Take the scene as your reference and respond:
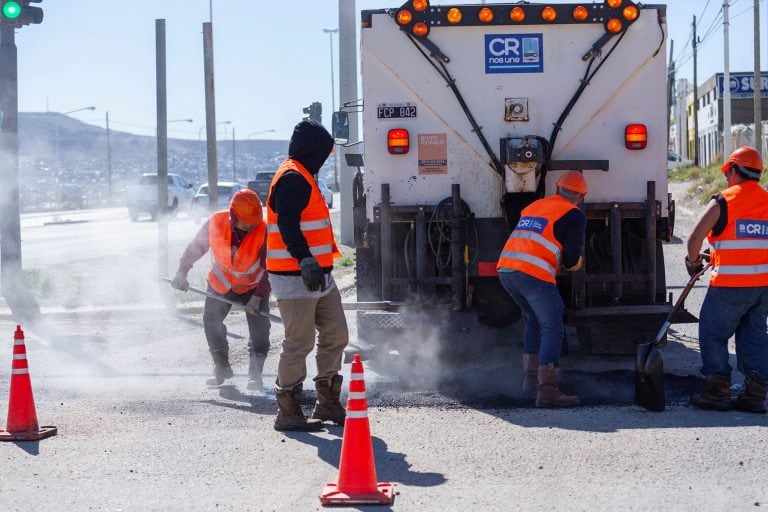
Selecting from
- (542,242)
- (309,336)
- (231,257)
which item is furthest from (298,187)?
(231,257)

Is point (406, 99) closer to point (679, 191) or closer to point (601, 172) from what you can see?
point (601, 172)

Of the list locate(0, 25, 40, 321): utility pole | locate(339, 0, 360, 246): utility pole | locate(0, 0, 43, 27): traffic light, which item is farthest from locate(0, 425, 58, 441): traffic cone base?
locate(339, 0, 360, 246): utility pole

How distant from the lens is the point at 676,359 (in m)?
9.39

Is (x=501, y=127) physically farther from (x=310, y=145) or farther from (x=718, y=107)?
(x=718, y=107)

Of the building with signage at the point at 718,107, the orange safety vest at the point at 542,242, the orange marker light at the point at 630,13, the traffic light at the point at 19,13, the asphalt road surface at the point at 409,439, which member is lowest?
the asphalt road surface at the point at 409,439

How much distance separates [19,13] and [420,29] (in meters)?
6.16

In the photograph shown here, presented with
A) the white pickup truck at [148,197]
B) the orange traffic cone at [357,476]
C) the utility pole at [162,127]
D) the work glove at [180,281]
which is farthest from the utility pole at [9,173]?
the white pickup truck at [148,197]

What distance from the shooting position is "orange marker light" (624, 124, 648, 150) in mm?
8758

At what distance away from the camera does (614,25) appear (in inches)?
341

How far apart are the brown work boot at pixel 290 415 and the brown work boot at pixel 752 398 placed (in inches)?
106

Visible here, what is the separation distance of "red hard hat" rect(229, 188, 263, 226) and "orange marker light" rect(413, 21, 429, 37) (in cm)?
180

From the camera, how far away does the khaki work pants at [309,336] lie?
705 centimetres

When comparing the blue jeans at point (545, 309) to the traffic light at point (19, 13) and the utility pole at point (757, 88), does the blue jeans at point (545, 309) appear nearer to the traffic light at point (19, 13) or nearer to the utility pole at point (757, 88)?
the traffic light at point (19, 13)


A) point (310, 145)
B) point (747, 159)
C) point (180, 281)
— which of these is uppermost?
point (310, 145)
